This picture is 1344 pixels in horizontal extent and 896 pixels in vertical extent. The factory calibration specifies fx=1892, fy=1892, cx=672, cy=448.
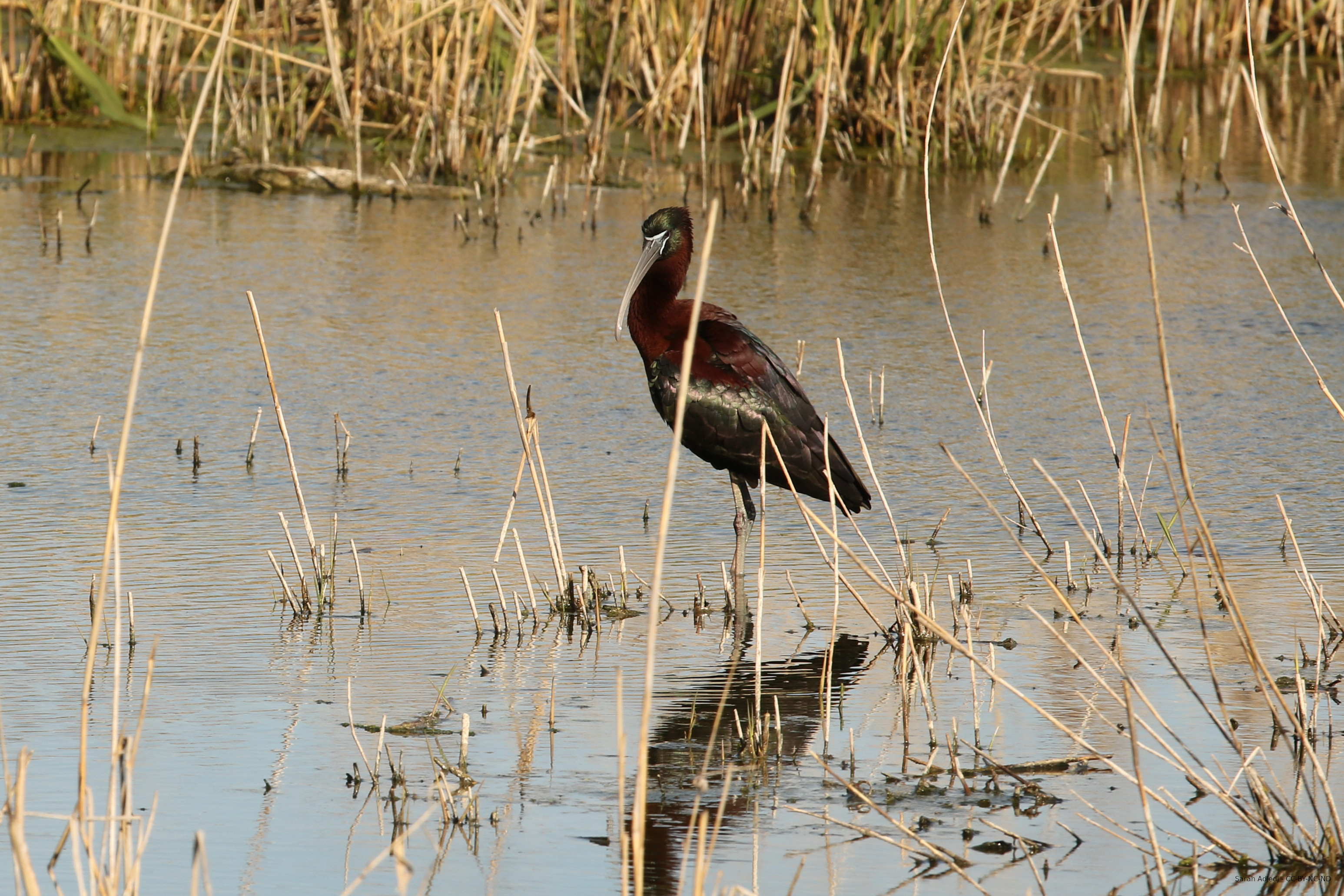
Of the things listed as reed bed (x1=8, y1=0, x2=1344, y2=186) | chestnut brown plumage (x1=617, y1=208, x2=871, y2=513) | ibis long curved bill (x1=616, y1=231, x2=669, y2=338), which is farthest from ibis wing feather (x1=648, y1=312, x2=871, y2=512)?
reed bed (x1=8, y1=0, x2=1344, y2=186)

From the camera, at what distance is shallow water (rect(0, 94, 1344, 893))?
11.7 feet

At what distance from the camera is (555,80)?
36.3 feet

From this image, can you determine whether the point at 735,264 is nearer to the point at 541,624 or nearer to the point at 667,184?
the point at 667,184

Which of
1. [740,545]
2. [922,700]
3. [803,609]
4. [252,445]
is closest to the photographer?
[922,700]

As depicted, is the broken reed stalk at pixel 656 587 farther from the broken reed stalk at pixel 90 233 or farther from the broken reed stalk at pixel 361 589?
the broken reed stalk at pixel 90 233

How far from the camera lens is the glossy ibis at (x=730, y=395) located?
215 inches

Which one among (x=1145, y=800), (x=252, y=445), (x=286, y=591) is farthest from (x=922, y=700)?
(x=252, y=445)

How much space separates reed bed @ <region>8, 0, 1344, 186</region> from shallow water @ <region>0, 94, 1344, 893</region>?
498 mm

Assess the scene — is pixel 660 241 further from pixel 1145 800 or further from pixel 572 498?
pixel 1145 800

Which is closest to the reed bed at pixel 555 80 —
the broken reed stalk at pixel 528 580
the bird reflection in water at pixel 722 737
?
the broken reed stalk at pixel 528 580

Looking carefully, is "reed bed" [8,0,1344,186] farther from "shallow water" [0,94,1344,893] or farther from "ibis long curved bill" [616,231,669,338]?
"ibis long curved bill" [616,231,669,338]

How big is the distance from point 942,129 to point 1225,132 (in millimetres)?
1782

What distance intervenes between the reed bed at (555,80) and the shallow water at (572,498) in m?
0.50

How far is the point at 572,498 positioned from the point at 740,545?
840mm
